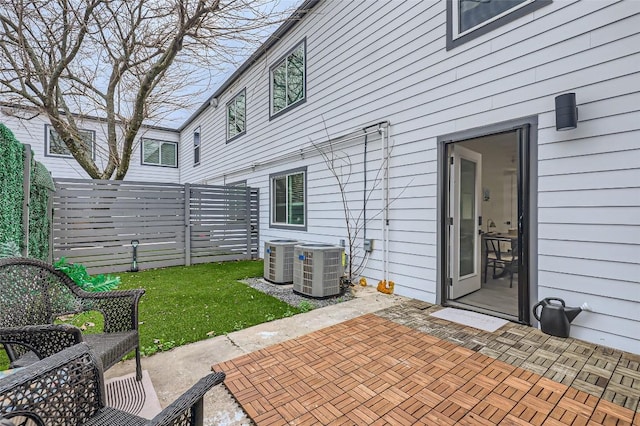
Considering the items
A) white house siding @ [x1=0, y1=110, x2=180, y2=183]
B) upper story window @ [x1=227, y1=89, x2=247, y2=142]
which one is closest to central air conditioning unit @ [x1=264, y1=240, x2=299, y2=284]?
upper story window @ [x1=227, y1=89, x2=247, y2=142]

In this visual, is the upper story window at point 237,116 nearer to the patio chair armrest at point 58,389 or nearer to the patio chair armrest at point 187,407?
the patio chair armrest at point 58,389

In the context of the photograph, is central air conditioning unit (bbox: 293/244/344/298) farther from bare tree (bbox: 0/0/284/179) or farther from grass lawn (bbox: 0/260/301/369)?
bare tree (bbox: 0/0/284/179)

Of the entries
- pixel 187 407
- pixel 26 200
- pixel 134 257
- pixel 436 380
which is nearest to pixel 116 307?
pixel 187 407

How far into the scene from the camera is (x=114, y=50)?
5.00m

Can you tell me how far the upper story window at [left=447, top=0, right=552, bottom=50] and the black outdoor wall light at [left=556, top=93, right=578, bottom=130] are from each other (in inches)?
42.4

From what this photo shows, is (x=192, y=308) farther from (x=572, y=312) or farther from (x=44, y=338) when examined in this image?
(x=572, y=312)

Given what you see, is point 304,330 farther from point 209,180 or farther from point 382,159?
point 209,180

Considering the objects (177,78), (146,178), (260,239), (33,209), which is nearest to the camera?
(33,209)

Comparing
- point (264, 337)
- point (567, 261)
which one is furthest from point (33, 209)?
point (567, 261)

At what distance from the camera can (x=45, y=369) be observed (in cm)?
104

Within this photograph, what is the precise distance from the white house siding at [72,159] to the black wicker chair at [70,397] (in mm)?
9166

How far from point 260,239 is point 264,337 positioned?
5455mm

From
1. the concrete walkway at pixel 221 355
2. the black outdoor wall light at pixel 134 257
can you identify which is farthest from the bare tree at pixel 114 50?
the concrete walkway at pixel 221 355

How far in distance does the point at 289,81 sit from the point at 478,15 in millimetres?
4457
